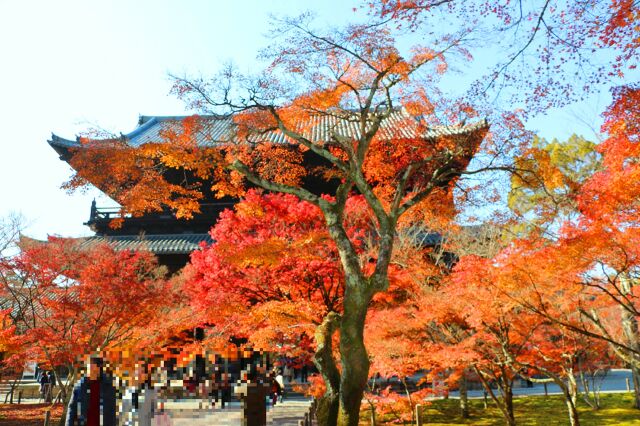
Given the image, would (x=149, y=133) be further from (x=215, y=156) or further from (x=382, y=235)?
(x=382, y=235)

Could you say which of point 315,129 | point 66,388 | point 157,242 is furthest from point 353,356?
point 157,242

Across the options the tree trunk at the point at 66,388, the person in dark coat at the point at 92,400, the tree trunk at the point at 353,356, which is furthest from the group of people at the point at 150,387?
the tree trunk at the point at 66,388

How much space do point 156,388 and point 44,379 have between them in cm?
1636

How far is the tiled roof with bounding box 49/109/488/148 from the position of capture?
8.26 metres

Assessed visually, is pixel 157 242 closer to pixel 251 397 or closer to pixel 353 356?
pixel 251 397

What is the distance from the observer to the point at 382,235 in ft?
21.8

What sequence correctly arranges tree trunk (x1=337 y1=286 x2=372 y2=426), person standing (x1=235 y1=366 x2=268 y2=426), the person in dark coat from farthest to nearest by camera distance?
1. tree trunk (x1=337 y1=286 x2=372 y2=426)
2. person standing (x1=235 y1=366 x2=268 y2=426)
3. the person in dark coat

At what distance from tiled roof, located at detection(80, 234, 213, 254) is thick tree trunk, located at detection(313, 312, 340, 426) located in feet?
32.9

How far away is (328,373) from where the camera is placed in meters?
6.57

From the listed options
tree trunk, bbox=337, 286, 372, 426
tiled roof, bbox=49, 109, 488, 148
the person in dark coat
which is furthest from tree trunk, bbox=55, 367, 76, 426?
tree trunk, bbox=337, 286, 372, 426

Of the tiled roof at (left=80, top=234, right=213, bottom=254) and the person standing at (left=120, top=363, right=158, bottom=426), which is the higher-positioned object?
the tiled roof at (left=80, top=234, right=213, bottom=254)

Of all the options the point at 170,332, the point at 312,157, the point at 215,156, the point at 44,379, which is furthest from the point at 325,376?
the point at 44,379

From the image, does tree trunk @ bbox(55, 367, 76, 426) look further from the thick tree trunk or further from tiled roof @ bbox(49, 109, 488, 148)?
the thick tree trunk

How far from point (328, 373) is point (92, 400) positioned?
3.14 m
